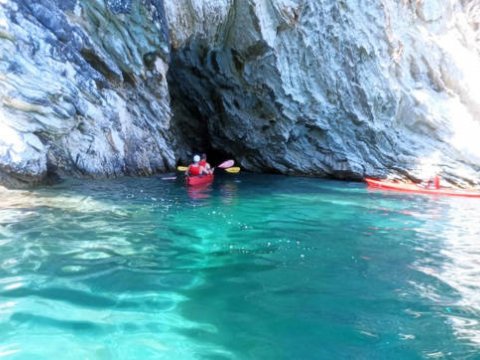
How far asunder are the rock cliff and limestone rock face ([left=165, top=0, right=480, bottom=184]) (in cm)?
6

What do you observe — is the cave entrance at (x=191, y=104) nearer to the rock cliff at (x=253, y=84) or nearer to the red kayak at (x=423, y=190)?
the rock cliff at (x=253, y=84)

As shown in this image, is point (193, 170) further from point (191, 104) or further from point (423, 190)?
point (191, 104)

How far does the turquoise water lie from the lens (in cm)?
355

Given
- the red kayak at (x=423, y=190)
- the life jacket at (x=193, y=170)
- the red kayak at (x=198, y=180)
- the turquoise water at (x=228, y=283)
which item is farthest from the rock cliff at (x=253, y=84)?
the turquoise water at (x=228, y=283)

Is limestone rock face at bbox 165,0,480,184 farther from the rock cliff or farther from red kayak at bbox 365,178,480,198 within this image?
red kayak at bbox 365,178,480,198

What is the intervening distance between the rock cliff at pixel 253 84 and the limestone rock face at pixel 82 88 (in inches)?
1.6

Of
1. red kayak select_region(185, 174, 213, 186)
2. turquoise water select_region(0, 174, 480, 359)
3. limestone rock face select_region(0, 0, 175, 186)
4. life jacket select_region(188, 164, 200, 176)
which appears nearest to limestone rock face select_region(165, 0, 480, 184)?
limestone rock face select_region(0, 0, 175, 186)

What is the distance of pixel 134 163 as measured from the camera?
15.3 metres

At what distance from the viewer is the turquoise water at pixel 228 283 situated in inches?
140

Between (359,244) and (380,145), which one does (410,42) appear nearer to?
(380,145)

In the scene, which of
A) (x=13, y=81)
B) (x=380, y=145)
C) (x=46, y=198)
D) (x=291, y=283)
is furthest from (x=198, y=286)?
(x=380, y=145)

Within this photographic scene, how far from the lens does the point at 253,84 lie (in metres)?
18.8

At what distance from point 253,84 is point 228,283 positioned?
14900 mm

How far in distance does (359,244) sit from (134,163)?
10.2 m
